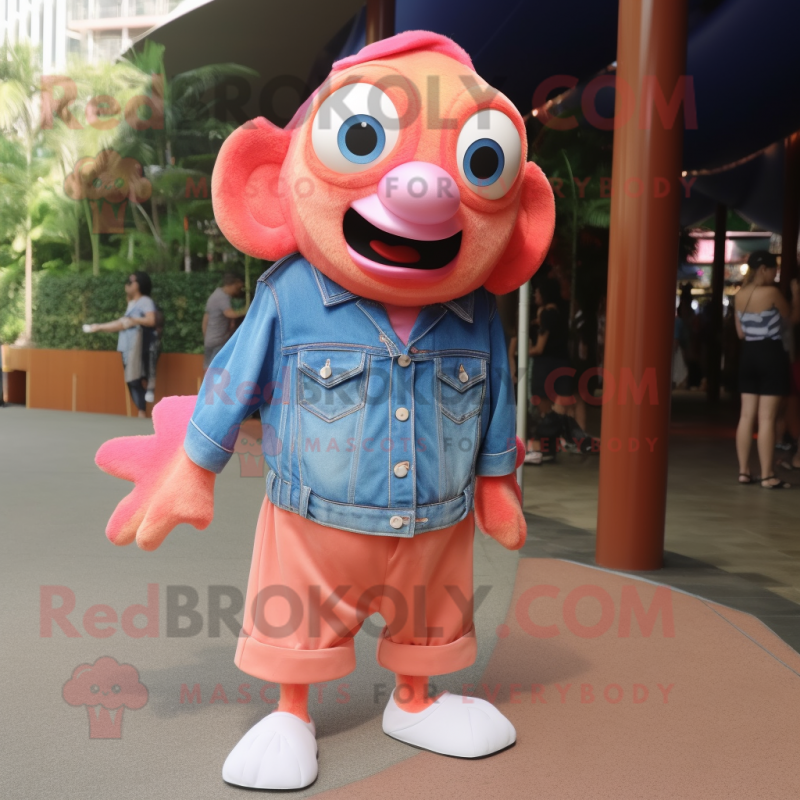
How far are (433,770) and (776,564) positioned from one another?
9.57 ft

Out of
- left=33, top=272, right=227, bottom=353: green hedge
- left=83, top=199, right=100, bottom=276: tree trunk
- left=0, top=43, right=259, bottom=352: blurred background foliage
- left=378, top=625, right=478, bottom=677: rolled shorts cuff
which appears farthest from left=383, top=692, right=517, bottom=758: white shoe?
left=83, top=199, right=100, bottom=276: tree trunk

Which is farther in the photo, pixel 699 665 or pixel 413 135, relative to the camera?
pixel 699 665

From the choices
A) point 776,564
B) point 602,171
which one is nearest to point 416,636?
point 776,564

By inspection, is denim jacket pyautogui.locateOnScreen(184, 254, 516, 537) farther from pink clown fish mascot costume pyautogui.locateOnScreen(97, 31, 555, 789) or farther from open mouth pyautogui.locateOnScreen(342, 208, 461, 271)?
open mouth pyautogui.locateOnScreen(342, 208, 461, 271)

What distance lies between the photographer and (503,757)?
243 cm

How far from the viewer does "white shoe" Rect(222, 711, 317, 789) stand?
7.29ft

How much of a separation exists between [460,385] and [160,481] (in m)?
0.82

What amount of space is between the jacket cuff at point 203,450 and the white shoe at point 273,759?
660mm

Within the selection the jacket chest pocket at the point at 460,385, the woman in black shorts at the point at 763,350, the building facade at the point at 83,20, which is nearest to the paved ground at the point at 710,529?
the woman in black shorts at the point at 763,350

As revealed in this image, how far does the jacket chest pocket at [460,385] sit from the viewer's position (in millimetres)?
2355

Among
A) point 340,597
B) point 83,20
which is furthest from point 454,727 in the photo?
point 83,20

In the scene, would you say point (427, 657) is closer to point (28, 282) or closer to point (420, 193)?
point (420, 193)

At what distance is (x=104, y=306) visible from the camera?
1211 cm

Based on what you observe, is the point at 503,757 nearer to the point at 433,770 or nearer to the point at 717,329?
the point at 433,770
